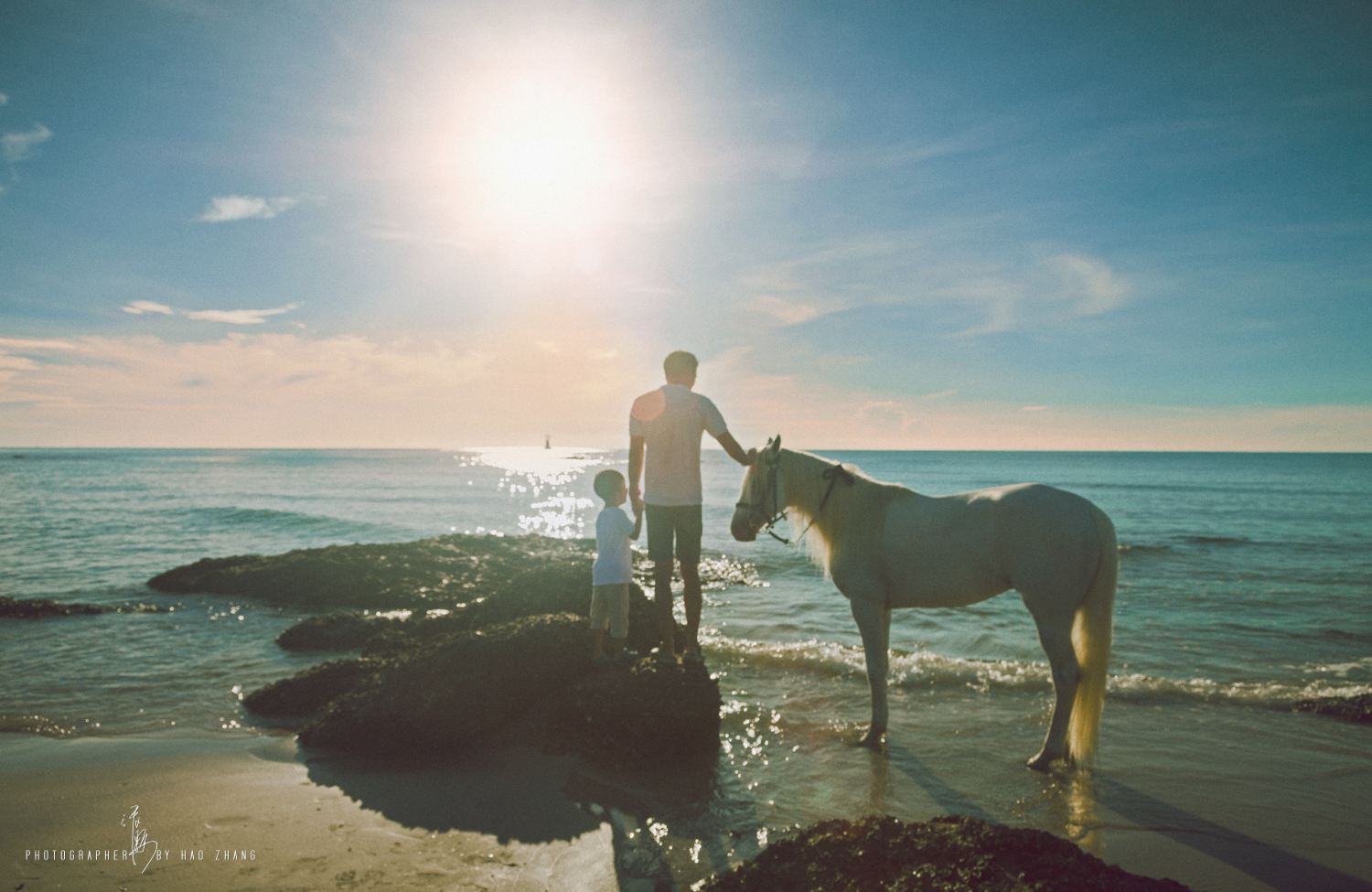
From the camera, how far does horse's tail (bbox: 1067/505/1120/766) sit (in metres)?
4.65

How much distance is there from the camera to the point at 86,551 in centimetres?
1616

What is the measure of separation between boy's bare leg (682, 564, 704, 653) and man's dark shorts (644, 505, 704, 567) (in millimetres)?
79

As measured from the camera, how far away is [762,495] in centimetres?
550

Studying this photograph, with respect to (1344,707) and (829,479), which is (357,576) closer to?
(829,479)

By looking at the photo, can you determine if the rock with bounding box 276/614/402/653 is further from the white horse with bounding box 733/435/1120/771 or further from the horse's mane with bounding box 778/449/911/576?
the white horse with bounding box 733/435/1120/771

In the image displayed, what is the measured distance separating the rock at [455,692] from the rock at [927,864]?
291 centimetres

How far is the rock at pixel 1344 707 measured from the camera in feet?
19.1

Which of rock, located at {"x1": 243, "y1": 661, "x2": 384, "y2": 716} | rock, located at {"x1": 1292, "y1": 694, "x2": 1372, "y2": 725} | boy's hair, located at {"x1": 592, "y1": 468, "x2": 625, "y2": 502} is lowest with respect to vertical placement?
rock, located at {"x1": 243, "y1": 661, "x2": 384, "y2": 716}

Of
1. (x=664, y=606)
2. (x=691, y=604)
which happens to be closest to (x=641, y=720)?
(x=664, y=606)

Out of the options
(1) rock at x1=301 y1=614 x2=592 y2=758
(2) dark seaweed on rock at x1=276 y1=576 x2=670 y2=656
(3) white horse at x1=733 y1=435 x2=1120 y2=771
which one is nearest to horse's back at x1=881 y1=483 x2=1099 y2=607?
(3) white horse at x1=733 y1=435 x2=1120 y2=771

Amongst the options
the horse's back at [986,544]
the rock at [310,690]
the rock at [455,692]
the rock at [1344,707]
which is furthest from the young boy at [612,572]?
the rock at [1344,707]

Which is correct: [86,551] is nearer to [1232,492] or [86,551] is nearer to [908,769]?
[908,769]

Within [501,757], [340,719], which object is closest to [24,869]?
[340,719]

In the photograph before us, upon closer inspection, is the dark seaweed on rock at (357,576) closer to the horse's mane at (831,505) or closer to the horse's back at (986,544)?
the horse's mane at (831,505)
